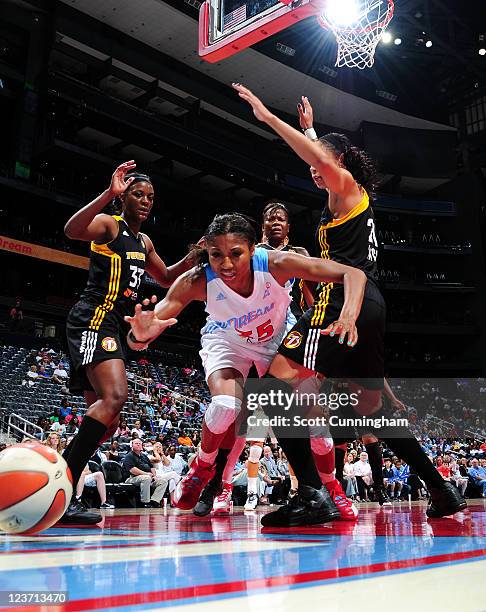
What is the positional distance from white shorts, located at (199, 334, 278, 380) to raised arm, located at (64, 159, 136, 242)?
2.97 ft

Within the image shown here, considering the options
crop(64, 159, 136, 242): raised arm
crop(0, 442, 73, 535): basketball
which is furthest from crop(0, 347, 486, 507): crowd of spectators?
crop(0, 442, 73, 535): basketball

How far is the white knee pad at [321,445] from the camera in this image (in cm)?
330

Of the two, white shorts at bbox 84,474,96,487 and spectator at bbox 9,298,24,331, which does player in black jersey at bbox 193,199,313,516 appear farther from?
spectator at bbox 9,298,24,331

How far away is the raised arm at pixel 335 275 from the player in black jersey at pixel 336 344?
0.93 ft

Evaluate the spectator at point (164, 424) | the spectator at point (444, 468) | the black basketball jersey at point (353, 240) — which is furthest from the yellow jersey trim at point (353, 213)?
the spectator at point (164, 424)

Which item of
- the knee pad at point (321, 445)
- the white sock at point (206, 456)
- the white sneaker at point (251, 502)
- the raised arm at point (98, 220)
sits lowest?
the white sneaker at point (251, 502)

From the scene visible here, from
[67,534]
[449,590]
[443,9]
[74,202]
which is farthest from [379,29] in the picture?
[443,9]

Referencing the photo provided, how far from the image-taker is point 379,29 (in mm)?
8797

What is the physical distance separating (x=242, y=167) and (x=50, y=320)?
373 inches

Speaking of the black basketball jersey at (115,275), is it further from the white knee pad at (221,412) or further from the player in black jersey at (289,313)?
the player in black jersey at (289,313)

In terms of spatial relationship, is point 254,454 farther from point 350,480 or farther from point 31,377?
point 31,377

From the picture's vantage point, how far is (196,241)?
25.7 meters

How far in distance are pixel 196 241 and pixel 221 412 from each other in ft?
74.3

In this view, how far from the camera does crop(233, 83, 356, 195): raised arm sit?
3.02 metres
